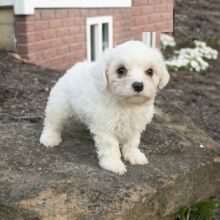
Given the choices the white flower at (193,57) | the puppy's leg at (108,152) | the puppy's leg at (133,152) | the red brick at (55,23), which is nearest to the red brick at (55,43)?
the red brick at (55,23)

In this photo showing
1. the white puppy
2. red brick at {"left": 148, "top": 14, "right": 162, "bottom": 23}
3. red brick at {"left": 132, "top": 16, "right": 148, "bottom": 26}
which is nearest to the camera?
the white puppy

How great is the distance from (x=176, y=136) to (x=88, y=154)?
103 cm

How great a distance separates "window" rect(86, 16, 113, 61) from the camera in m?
8.86

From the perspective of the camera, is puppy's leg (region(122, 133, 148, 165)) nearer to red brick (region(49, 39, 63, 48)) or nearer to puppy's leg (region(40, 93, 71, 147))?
puppy's leg (region(40, 93, 71, 147))

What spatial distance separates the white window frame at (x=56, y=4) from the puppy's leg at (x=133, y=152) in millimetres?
3752

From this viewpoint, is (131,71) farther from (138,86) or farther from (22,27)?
(22,27)

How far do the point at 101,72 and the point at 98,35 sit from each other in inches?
230

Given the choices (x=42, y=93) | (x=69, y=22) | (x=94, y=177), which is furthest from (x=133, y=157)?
(x=69, y=22)

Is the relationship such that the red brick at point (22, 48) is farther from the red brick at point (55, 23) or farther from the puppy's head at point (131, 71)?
the puppy's head at point (131, 71)

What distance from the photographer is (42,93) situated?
620 cm

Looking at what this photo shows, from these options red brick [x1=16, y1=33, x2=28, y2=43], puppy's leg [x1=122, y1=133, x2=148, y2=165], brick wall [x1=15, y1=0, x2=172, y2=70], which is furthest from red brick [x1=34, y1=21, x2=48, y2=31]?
puppy's leg [x1=122, y1=133, x2=148, y2=165]

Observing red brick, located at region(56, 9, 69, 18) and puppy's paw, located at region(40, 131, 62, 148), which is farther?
red brick, located at region(56, 9, 69, 18)

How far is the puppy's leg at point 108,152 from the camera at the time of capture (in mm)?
3570

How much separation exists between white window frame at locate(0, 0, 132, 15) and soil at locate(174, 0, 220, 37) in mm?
1092
